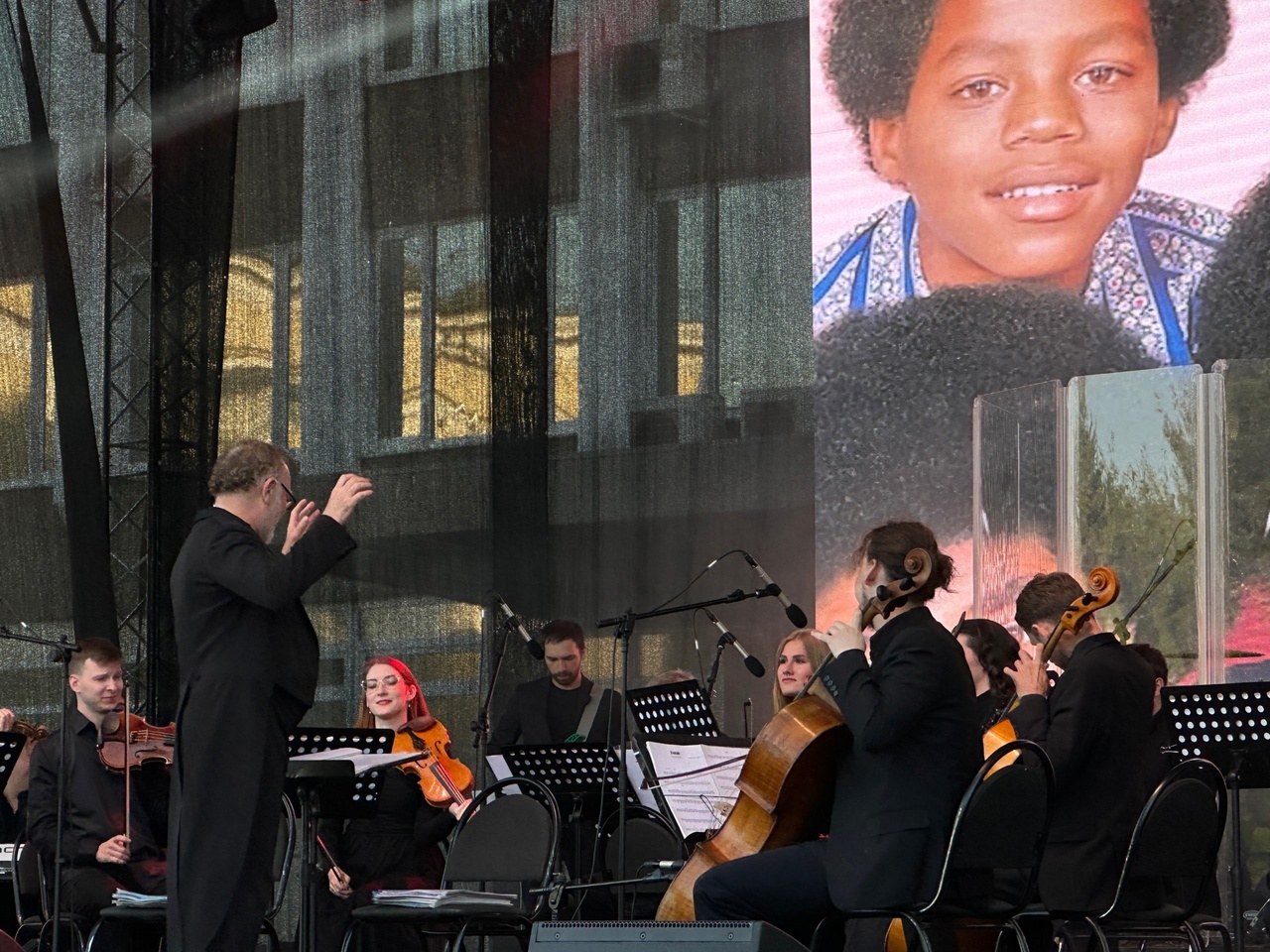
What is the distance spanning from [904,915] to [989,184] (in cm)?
468

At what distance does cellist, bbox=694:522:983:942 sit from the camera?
3611 mm

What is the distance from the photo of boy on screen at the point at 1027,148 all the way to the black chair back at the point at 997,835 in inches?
150

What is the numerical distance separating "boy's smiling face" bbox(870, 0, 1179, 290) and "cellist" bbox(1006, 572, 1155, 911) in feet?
11.1

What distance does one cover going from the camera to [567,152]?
8.48 meters

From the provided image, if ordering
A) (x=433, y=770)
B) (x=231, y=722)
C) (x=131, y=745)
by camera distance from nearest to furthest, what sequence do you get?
1. (x=231, y=722)
2. (x=131, y=745)
3. (x=433, y=770)

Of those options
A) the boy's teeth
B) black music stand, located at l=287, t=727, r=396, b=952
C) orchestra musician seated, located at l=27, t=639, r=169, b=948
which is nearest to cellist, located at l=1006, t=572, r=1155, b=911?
black music stand, located at l=287, t=727, r=396, b=952

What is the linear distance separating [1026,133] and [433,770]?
142 inches

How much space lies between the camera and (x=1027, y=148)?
7.61 meters

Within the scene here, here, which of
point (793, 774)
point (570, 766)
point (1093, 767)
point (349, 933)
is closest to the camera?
point (793, 774)

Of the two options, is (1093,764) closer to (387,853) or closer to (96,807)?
(387,853)

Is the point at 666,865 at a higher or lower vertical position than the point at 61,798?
lower

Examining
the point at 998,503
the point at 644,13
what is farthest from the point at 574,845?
the point at 644,13

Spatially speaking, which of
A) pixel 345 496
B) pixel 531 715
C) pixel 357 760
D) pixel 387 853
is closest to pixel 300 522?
pixel 345 496

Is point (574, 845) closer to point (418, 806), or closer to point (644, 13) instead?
point (418, 806)
